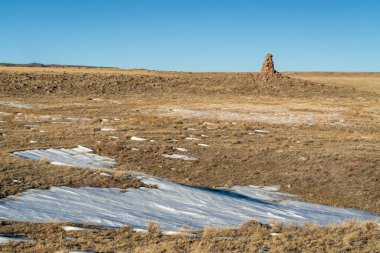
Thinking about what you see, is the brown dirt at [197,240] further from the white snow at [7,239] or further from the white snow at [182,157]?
the white snow at [182,157]

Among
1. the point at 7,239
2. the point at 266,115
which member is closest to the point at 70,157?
the point at 7,239

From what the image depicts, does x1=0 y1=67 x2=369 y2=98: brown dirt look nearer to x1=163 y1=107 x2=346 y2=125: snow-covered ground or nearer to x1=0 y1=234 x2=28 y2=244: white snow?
x1=163 y1=107 x2=346 y2=125: snow-covered ground

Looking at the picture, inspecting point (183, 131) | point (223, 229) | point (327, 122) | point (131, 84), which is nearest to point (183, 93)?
point (131, 84)

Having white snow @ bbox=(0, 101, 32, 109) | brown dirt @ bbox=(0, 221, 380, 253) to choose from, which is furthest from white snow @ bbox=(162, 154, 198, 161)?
white snow @ bbox=(0, 101, 32, 109)

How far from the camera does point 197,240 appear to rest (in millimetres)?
10930

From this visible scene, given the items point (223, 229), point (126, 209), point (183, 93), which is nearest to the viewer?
point (223, 229)

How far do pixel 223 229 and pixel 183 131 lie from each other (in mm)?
18121

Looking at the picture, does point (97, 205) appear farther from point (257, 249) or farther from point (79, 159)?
point (79, 159)

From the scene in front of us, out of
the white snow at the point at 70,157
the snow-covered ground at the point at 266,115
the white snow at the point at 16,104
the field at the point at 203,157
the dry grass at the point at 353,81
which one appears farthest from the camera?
the dry grass at the point at 353,81

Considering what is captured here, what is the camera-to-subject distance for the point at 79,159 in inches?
807

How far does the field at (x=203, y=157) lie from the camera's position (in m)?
11.0

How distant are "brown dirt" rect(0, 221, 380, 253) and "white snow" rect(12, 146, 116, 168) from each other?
8264 mm

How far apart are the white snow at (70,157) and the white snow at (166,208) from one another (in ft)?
10.7

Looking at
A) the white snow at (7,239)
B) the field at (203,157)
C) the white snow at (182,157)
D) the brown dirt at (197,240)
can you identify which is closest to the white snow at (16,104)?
the field at (203,157)
